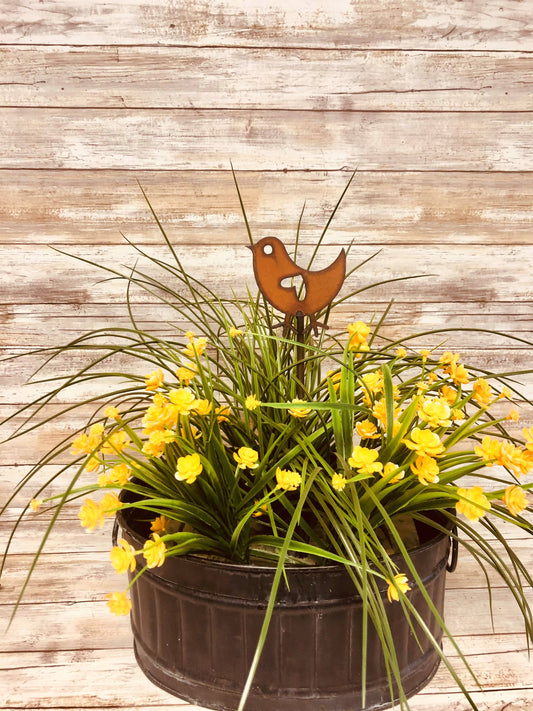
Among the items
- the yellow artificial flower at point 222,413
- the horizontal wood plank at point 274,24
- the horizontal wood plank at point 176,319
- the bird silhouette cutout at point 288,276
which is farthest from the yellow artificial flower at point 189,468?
the horizontal wood plank at point 274,24

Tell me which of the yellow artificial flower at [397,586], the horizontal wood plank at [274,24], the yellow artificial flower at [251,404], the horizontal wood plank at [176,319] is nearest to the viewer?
the yellow artificial flower at [397,586]

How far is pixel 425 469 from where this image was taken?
634mm

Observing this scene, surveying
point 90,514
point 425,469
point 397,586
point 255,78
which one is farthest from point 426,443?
point 255,78

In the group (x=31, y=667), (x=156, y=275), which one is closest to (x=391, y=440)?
(x=156, y=275)

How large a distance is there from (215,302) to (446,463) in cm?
66

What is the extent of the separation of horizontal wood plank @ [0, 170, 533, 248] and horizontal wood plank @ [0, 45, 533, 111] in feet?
0.43

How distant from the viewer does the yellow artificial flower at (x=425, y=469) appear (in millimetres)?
631

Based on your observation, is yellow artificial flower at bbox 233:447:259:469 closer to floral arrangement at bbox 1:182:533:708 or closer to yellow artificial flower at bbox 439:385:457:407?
floral arrangement at bbox 1:182:533:708

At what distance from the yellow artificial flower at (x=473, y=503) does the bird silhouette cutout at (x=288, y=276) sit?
0.26 meters

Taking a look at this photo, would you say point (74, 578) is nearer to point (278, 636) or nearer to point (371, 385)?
point (278, 636)

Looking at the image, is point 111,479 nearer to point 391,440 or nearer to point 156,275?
point 391,440

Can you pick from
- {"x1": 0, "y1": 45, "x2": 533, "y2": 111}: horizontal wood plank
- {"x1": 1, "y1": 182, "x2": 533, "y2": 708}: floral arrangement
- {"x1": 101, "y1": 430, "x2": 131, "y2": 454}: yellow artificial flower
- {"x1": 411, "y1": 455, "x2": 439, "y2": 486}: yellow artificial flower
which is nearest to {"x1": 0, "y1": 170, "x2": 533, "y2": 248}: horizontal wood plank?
{"x1": 0, "y1": 45, "x2": 533, "y2": 111}: horizontal wood plank

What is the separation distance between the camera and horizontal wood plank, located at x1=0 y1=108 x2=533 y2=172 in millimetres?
1225

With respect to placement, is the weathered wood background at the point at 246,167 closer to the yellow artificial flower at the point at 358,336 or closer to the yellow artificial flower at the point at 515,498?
the yellow artificial flower at the point at 358,336
